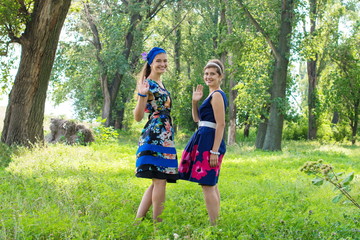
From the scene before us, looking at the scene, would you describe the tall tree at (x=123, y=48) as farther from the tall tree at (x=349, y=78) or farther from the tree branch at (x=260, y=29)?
the tall tree at (x=349, y=78)

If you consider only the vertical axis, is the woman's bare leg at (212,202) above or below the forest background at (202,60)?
below

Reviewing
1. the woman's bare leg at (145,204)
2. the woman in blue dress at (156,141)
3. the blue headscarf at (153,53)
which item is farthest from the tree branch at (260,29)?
the woman's bare leg at (145,204)

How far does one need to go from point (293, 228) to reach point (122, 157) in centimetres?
876

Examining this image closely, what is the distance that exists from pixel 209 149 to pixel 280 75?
14.6m

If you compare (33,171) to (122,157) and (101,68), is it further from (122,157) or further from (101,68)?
(101,68)

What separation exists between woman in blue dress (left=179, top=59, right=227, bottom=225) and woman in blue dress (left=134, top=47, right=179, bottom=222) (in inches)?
9.4

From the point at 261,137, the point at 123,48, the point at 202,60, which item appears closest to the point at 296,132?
the point at 202,60

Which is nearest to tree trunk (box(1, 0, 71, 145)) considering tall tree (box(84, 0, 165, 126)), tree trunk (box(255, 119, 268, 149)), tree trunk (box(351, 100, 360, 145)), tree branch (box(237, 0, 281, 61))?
tree branch (box(237, 0, 281, 61))

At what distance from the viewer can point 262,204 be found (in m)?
7.04

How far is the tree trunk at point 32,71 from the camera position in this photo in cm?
1290

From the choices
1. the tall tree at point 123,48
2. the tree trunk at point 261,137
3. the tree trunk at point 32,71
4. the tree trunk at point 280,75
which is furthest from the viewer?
the tall tree at point 123,48

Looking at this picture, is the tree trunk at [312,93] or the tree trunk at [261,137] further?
the tree trunk at [312,93]

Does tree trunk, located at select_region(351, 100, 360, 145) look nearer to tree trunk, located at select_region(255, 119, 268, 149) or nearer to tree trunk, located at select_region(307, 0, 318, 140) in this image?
tree trunk, located at select_region(307, 0, 318, 140)

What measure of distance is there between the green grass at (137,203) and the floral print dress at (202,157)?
43cm
